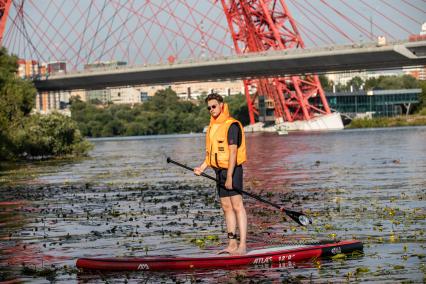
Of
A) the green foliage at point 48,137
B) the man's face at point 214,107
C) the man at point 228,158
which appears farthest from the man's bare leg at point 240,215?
the green foliage at point 48,137

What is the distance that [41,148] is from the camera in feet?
197

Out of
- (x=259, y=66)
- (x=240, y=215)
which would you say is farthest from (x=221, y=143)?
(x=259, y=66)

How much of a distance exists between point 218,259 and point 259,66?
81.9m

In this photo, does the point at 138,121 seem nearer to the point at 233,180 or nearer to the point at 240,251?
the point at 233,180

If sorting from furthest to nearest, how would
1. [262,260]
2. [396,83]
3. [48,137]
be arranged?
[396,83], [48,137], [262,260]

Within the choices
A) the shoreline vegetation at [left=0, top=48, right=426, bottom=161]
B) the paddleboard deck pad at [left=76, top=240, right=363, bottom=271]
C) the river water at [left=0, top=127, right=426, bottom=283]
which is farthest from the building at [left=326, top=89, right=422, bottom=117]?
the paddleboard deck pad at [left=76, top=240, right=363, bottom=271]

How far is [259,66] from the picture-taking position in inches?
3723

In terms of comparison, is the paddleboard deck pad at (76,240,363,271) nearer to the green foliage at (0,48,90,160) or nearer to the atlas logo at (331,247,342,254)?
the atlas logo at (331,247,342,254)

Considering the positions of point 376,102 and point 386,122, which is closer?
point 386,122

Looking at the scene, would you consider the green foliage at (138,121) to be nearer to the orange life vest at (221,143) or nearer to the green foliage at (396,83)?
the green foliage at (396,83)

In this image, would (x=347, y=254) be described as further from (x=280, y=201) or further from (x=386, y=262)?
(x=280, y=201)

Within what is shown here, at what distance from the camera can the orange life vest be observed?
13719mm

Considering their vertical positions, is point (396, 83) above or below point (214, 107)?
above

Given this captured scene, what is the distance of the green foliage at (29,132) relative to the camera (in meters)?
56.6
